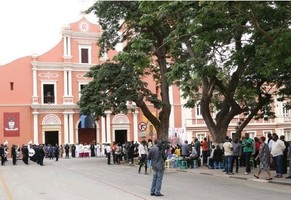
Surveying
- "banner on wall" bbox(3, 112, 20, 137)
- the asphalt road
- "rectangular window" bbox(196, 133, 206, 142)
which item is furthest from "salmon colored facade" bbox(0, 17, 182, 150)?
the asphalt road

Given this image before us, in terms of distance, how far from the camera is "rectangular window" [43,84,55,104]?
49.6 metres

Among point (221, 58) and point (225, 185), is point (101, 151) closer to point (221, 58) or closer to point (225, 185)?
point (221, 58)

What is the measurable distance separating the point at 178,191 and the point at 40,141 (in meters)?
36.0

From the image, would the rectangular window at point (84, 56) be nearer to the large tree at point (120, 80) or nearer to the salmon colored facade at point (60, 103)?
the salmon colored facade at point (60, 103)

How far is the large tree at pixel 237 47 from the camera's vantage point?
15.3m

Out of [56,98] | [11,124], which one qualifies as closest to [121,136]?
[56,98]

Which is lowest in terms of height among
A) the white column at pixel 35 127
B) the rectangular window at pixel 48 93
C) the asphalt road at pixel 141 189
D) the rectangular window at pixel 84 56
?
the asphalt road at pixel 141 189

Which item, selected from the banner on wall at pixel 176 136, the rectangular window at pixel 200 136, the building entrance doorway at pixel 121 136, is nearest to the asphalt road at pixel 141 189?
the banner on wall at pixel 176 136

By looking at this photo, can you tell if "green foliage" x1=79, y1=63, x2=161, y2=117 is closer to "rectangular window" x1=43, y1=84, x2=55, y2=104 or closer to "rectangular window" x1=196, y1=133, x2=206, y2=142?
"rectangular window" x1=43, y1=84, x2=55, y2=104

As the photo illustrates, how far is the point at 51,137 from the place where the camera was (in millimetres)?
49531


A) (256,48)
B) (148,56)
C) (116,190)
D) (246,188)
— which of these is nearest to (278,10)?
(256,48)

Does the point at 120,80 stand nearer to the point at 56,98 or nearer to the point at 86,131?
the point at 56,98

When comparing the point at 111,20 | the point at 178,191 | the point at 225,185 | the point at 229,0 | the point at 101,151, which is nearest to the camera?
the point at 229,0

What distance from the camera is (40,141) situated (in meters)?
48.5
